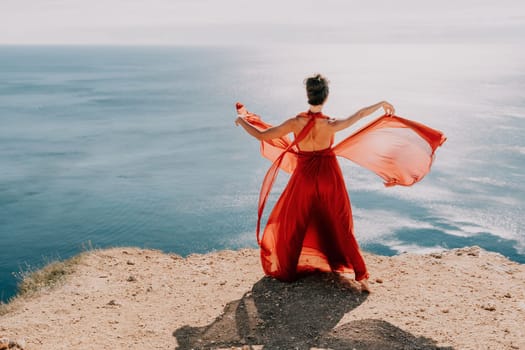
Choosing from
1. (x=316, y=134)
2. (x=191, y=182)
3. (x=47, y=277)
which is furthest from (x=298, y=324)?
(x=191, y=182)

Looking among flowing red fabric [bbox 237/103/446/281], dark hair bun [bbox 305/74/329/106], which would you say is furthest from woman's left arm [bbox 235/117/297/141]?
dark hair bun [bbox 305/74/329/106]

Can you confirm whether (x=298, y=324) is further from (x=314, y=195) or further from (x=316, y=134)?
(x=316, y=134)

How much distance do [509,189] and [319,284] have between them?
39.0 metres

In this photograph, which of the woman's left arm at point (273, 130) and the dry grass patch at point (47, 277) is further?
the dry grass patch at point (47, 277)


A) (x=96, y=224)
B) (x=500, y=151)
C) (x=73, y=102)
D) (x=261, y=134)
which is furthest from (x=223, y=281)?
(x=73, y=102)

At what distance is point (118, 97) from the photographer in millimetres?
95875

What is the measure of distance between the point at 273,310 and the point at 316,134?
241 cm

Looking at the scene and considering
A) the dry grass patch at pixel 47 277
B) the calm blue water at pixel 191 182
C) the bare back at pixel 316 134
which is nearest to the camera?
the bare back at pixel 316 134

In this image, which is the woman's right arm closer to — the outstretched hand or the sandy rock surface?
the outstretched hand

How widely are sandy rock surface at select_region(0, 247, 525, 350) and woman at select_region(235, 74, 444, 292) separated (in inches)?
13.3

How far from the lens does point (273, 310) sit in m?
6.27

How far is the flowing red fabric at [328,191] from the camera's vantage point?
6496 millimetres

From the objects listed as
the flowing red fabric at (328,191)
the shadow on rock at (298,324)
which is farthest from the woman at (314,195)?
the shadow on rock at (298,324)

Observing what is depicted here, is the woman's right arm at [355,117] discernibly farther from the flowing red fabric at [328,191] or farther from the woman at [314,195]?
the flowing red fabric at [328,191]
